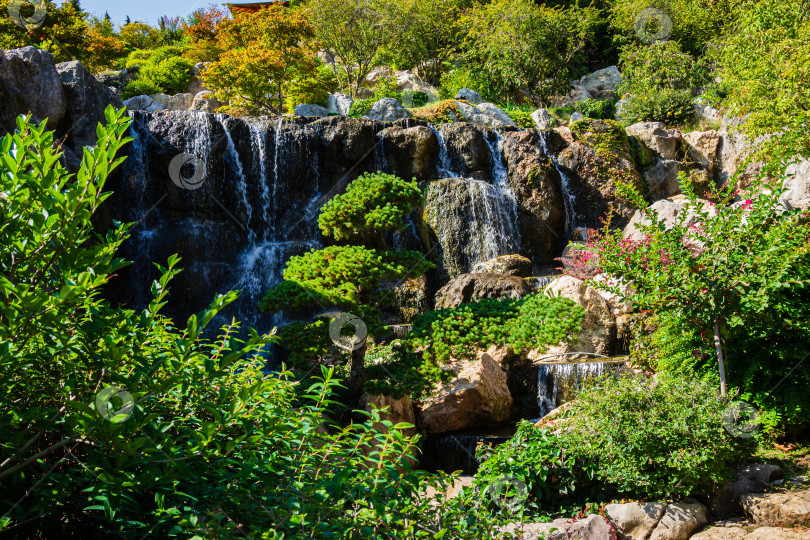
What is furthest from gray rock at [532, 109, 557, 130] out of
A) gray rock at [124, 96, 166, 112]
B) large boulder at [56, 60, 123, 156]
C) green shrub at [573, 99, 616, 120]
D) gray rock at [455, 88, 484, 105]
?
gray rock at [124, 96, 166, 112]

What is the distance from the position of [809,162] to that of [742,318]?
11.3 metres

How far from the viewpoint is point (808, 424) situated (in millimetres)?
6012

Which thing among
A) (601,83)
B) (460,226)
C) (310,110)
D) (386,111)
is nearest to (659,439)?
(460,226)

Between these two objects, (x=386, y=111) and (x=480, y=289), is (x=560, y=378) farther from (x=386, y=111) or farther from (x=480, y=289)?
(x=386, y=111)

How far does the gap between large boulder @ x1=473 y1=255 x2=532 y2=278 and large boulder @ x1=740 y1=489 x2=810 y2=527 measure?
890 cm

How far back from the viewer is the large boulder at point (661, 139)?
1903 centimetres

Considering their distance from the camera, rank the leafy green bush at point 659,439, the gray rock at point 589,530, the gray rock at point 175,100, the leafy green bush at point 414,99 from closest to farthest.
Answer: the gray rock at point 589,530, the leafy green bush at point 659,439, the gray rock at point 175,100, the leafy green bush at point 414,99

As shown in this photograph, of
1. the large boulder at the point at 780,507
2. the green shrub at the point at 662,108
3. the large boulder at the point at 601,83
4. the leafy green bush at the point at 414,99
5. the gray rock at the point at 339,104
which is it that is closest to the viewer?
the large boulder at the point at 780,507

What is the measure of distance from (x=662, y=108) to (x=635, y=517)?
20.9 meters

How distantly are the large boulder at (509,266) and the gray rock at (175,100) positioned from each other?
16.8m

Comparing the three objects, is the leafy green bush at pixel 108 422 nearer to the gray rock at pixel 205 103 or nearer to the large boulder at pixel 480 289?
the large boulder at pixel 480 289

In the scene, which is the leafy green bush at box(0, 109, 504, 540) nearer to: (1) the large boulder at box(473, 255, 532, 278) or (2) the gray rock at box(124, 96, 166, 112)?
(1) the large boulder at box(473, 255, 532, 278)

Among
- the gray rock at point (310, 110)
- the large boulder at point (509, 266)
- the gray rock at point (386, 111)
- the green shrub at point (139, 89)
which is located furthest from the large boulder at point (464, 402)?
the green shrub at point (139, 89)

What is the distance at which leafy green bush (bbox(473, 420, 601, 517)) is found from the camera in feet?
17.0
